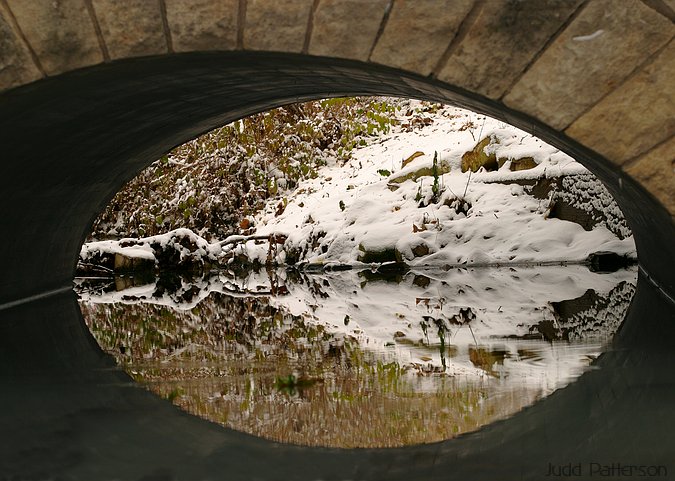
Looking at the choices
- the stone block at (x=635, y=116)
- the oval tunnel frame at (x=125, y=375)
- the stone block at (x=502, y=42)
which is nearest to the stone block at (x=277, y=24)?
the oval tunnel frame at (x=125, y=375)

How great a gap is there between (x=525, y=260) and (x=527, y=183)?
160 cm

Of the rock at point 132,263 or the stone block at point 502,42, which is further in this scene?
the rock at point 132,263

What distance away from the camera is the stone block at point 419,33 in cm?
368

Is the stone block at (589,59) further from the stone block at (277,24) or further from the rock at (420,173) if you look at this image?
the rock at (420,173)

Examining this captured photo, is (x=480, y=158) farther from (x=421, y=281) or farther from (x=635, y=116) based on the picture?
→ (x=635, y=116)

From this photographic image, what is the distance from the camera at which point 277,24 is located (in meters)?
3.94

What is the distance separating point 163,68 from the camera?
190 inches

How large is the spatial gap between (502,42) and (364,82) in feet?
7.51

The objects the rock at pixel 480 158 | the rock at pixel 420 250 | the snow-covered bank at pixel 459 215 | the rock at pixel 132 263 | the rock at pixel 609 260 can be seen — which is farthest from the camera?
the rock at pixel 132 263

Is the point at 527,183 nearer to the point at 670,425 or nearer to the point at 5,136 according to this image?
the point at 5,136

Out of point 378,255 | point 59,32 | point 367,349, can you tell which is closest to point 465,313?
point 367,349

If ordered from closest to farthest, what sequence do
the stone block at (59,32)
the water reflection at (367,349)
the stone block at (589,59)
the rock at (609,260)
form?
1. the water reflection at (367,349)
2. the stone block at (589,59)
3. the stone block at (59,32)
4. the rock at (609,260)

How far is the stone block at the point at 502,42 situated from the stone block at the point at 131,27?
1446 millimetres

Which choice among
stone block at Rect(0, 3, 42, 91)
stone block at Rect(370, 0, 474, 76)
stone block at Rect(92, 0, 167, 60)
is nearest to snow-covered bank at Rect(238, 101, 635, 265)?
stone block at Rect(370, 0, 474, 76)
